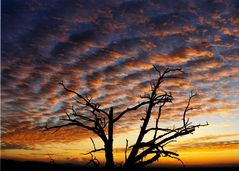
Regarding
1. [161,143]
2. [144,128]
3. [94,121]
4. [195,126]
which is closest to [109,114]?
[94,121]

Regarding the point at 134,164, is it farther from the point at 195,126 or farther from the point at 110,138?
the point at 195,126

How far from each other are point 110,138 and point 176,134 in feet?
8.91

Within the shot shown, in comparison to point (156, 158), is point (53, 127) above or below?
above

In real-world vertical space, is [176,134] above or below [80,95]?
below

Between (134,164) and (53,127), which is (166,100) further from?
(53,127)

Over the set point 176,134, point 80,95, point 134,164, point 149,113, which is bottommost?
point 134,164

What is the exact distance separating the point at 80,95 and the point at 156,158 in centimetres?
413

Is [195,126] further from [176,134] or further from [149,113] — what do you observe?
[149,113]

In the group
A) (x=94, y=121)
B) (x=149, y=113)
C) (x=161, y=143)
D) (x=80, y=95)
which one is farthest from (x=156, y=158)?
(x=80, y=95)

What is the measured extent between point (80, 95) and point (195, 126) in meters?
4.98

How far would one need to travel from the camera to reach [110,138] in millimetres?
12891

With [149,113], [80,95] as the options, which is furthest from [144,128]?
[80,95]

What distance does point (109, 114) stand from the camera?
13047 millimetres

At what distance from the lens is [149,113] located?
1299cm
